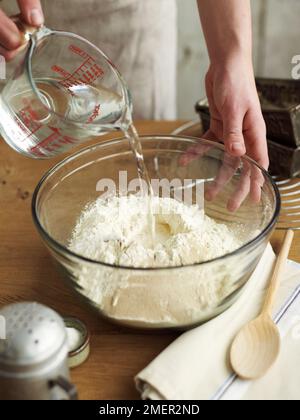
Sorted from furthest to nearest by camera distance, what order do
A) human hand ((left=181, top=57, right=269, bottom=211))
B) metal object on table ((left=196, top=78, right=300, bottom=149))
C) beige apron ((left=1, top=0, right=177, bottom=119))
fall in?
beige apron ((left=1, top=0, right=177, bottom=119)) → metal object on table ((left=196, top=78, right=300, bottom=149)) → human hand ((left=181, top=57, right=269, bottom=211))

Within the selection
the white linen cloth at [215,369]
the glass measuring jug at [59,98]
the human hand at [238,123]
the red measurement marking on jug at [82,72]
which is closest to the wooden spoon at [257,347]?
the white linen cloth at [215,369]

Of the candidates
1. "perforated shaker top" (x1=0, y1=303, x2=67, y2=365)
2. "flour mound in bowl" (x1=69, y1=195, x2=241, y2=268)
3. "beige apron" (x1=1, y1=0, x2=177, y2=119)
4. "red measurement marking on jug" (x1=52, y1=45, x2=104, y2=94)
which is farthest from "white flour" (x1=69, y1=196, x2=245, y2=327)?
"beige apron" (x1=1, y1=0, x2=177, y2=119)

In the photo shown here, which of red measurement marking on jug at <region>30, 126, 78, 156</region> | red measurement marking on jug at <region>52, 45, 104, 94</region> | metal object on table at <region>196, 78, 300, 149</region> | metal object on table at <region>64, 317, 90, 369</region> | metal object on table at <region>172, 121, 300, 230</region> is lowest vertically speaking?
metal object on table at <region>172, 121, 300, 230</region>

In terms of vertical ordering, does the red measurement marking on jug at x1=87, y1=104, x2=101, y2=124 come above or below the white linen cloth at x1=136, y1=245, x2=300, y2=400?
above

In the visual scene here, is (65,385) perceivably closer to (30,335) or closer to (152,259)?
(30,335)

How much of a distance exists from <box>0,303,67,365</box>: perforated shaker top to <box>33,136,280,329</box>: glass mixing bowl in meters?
0.12

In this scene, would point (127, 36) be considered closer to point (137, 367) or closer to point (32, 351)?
point (137, 367)

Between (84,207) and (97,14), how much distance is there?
56 cm

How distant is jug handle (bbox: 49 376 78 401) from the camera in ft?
2.06

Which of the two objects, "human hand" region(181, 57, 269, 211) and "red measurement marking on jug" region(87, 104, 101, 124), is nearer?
"red measurement marking on jug" region(87, 104, 101, 124)

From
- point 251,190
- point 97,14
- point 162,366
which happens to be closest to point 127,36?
point 97,14

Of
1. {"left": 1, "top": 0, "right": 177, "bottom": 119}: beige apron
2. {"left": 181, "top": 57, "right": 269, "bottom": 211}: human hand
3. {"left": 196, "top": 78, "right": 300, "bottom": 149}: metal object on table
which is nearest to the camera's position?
{"left": 181, "top": 57, "right": 269, "bottom": 211}: human hand

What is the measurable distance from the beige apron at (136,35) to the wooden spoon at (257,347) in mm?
865

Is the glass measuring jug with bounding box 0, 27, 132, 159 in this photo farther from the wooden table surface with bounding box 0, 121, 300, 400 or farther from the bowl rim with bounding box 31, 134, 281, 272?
the wooden table surface with bounding box 0, 121, 300, 400
